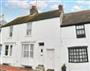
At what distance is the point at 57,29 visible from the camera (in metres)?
21.4

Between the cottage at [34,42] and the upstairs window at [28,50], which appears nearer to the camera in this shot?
the cottage at [34,42]

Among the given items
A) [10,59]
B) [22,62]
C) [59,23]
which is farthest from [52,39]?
[10,59]

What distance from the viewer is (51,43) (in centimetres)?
2170

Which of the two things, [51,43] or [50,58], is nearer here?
[50,58]

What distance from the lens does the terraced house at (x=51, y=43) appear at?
19.4m

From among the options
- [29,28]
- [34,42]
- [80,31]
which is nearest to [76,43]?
[80,31]

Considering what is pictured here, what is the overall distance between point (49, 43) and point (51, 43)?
0.38 meters

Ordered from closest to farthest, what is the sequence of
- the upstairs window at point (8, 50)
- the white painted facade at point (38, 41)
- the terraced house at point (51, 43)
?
1. the terraced house at point (51, 43)
2. the white painted facade at point (38, 41)
3. the upstairs window at point (8, 50)

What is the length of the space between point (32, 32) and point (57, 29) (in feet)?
17.1

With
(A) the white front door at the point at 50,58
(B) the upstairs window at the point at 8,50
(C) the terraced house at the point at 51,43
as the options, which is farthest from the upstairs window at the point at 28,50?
(B) the upstairs window at the point at 8,50

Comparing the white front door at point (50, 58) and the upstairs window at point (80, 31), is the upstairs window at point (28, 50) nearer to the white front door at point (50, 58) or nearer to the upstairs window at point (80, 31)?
the white front door at point (50, 58)

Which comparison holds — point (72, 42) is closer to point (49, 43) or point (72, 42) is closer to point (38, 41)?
point (49, 43)

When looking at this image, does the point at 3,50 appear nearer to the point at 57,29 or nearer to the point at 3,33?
the point at 3,33

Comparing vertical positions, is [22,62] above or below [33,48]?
below
